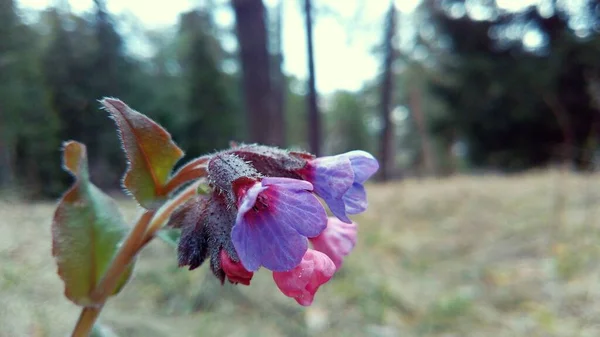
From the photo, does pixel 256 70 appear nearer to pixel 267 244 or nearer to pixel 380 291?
pixel 380 291

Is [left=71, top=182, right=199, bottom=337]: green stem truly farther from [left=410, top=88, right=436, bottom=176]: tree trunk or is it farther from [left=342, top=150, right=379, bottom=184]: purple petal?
[left=410, top=88, right=436, bottom=176]: tree trunk

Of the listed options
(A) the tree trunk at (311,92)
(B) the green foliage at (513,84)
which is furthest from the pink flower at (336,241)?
(B) the green foliage at (513,84)

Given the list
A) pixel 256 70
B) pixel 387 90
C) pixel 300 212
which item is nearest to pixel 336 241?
pixel 300 212

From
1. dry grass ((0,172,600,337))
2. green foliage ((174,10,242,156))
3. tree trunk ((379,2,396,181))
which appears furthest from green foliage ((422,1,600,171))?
dry grass ((0,172,600,337))

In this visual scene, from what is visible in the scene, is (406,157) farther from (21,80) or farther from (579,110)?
(21,80)

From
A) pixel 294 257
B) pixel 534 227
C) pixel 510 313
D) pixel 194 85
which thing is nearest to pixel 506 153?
pixel 194 85

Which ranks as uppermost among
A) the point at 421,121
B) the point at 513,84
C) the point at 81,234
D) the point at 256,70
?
the point at 81,234
